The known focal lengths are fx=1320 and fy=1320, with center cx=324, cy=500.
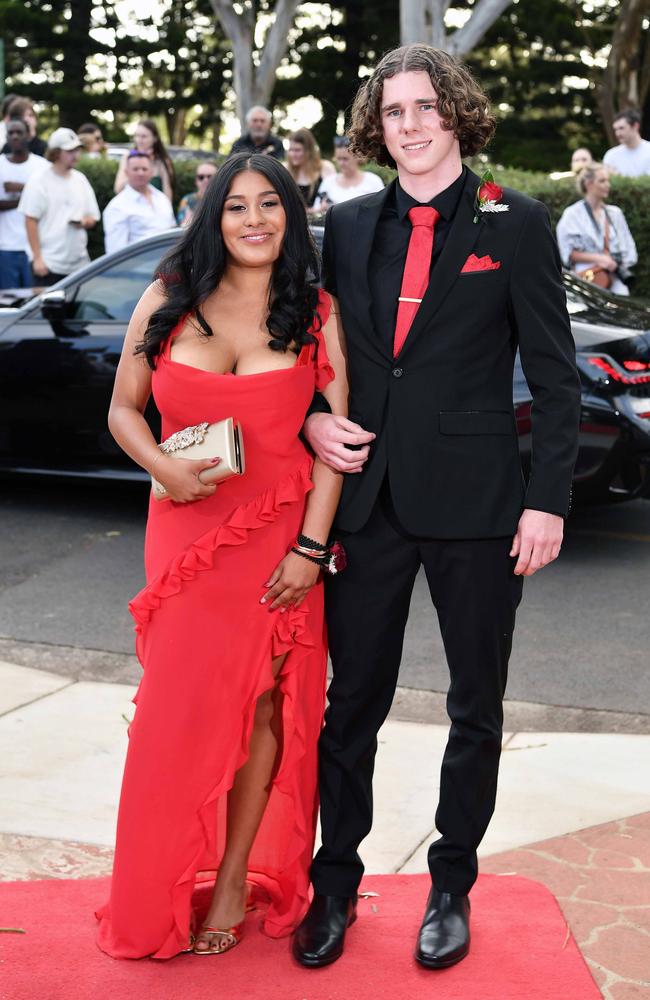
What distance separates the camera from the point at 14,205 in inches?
458

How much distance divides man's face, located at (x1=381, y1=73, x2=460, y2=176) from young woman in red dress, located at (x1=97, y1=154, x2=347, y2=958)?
0.29 metres

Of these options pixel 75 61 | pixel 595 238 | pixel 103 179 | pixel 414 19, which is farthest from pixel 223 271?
pixel 75 61

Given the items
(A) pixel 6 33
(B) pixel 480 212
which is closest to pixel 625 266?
(B) pixel 480 212

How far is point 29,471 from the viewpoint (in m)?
7.84

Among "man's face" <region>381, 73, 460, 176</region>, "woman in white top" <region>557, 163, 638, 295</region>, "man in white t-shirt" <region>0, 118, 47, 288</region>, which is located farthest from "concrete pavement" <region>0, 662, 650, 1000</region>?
"man in white t-shirt" <region>0, 118, 47, 288</region>

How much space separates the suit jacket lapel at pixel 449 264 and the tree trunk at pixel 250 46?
1864 cm

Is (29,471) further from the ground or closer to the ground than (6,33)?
closer to the ground

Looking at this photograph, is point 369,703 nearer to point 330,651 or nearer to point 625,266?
point 330,651

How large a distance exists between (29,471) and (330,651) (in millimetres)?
4961

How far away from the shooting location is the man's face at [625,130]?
1366 centimetres

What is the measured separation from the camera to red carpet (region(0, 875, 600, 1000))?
302cm

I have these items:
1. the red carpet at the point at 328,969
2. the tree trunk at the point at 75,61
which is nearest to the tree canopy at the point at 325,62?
the tree trunk at the point at 75,61

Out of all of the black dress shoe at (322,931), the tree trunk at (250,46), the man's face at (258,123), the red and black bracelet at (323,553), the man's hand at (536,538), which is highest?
the tree trunk at (250,46)

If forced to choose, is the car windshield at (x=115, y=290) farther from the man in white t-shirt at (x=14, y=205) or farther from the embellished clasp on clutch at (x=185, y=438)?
the embellished clasp on clutch at (x=185, y=438)
